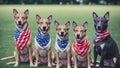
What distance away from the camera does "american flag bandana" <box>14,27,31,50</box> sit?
8.34 metres

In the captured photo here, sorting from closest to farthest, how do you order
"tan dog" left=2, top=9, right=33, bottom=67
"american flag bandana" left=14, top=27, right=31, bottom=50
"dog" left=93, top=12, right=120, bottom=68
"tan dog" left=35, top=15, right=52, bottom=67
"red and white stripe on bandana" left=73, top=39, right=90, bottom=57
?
1. "dog" left=93, top=12, right=120, bottom=68
2. "red and white stripe on bandana" left=73, top=39, right=90, bottom=57
3. "tan dog" left=35, top=15, right=52, bottom=67
4. "tan dog" left=2, top=9, right=33, bottom=67
5. "american flag bandana" left=14, top=27, right=31, bottom=50

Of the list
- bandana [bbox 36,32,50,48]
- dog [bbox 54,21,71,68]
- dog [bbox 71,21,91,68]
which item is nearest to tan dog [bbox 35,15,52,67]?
bandana [bbox 36,32,50,48]

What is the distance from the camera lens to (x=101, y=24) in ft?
25.7

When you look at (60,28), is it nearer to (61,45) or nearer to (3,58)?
(61,45)

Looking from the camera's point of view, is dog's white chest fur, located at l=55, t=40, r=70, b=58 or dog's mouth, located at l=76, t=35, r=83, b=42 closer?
dog's mouth, located at l=76, t=35, r=83, b=42

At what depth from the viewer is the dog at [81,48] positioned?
7914 millimetres

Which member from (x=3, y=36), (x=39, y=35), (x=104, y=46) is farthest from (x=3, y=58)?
(x=3, y=36)

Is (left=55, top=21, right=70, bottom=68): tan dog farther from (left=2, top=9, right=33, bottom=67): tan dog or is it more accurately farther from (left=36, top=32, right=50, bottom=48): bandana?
(left=2, top=9, right=33, bottom=67): tan dog

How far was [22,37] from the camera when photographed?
836cm

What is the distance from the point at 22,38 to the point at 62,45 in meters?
0.80

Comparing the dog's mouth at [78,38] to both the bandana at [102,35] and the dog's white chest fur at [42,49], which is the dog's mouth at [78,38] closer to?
the bandana at [102,35]

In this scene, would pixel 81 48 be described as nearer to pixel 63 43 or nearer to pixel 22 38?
pixel 63 43

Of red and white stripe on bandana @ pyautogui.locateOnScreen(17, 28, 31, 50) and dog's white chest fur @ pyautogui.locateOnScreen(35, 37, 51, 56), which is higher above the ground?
red and white stripe on bandana @ pyautogui.locateOnScreen(17, 28, 31, 50)

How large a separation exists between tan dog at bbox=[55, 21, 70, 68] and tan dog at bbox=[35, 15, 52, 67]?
19cm
